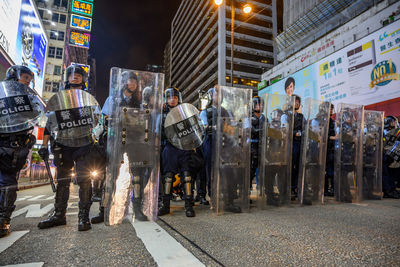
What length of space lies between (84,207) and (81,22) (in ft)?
80.6

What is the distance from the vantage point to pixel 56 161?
9.04 feet

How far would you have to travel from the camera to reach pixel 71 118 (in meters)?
2.75

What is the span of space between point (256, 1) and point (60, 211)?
5849 centimetres

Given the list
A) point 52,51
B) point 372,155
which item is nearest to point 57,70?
point 52,51

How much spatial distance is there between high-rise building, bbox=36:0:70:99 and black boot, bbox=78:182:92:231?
1410 inches

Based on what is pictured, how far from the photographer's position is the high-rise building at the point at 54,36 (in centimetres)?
3341

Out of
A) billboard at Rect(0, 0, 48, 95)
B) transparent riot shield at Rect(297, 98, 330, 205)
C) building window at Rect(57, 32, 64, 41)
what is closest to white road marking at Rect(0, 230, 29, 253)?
transparent riot shield at Rect(297, 98, 330, 205)

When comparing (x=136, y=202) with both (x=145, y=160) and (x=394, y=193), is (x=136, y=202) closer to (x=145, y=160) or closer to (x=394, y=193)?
(x=145, y=160)

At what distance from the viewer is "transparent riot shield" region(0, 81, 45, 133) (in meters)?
2.53

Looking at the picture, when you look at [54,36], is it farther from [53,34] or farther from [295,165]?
[295,165]

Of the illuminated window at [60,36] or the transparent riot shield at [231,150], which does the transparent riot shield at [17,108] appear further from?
the illuminated window at [60,36]

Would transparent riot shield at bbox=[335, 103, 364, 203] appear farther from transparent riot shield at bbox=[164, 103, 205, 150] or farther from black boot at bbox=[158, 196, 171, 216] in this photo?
black boot at bbox=[158, 196, 171, 216]

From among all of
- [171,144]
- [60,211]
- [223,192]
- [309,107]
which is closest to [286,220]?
[223,192]

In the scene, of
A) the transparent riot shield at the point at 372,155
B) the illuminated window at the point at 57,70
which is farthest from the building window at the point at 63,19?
the transparent riot shield at the point at 372,155
